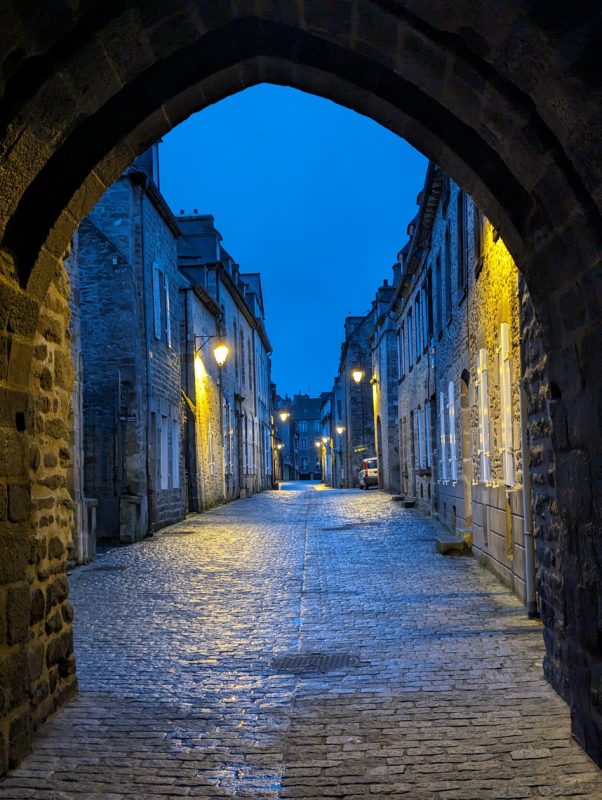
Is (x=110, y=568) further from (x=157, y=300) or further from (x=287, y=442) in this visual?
(x=287, y=442)

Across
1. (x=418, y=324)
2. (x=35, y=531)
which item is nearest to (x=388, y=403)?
(x=418, y=324)

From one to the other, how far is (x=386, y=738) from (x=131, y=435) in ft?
39.7

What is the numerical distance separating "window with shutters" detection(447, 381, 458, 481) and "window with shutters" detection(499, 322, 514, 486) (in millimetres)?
5081

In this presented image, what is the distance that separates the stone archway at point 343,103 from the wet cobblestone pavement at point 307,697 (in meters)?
0.30

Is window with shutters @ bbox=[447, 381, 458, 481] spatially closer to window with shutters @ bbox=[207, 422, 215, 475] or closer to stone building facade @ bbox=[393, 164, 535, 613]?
stone building facade @ bbox=[393, 164, 535, 613]

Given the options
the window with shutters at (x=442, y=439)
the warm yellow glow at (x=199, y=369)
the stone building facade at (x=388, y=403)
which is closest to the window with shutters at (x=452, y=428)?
the window with shutters at (x=442, y=439)

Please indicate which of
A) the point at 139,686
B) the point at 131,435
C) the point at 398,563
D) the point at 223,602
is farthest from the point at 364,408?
the point at 139,686

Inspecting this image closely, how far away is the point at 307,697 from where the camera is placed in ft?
16.5

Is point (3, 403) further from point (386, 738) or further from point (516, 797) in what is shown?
point (516, 797)

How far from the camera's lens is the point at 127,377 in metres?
15.7

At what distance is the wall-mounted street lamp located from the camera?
20.3 meters

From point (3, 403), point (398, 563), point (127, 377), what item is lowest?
point (398, 563)

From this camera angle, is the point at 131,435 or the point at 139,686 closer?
the point at 139,686

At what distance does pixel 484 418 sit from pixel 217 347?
428 inches
